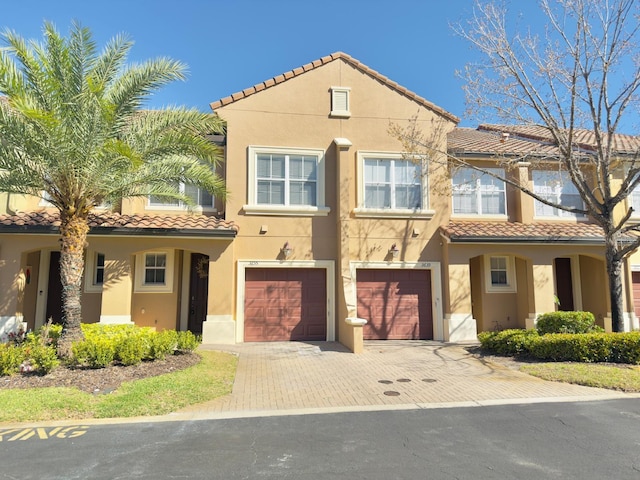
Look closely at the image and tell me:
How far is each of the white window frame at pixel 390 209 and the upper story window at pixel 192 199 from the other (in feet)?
15.7

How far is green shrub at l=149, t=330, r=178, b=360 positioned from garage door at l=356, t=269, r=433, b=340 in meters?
6.40

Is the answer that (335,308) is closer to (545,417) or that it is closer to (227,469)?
(545,417)

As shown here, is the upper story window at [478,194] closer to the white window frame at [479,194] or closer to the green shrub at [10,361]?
the white window frame at [479,194]

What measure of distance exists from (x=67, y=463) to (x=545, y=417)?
20.9 feet

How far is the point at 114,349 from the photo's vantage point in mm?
8648

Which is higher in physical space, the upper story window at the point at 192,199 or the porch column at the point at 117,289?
the upper story window at the point at 192,199

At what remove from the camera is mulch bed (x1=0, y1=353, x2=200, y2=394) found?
7648mm

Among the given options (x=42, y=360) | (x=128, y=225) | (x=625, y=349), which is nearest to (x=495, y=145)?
(x=625, y=349)

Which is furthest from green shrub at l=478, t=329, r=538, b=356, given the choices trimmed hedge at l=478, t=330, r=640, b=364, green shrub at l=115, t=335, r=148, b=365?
green shrub at l=115, t=335, r=148, b=365

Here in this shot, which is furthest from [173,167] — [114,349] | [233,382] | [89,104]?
[233,382]

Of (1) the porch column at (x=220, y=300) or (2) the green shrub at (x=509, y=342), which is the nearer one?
(2) the green shrub at (x=509, y=342)

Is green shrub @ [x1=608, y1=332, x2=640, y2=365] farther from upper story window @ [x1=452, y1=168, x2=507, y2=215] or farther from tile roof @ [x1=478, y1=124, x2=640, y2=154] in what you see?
tile roof @ [x1=478, y1=124, x2=640, y2=154]

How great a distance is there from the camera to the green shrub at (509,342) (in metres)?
10.8

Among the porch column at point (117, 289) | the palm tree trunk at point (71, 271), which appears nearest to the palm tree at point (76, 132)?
the palm tree trunk at point (71, 271)
